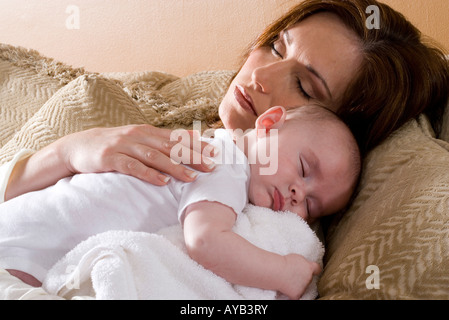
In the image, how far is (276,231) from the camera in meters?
1.03

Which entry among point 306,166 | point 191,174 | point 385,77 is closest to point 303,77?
point 385,77

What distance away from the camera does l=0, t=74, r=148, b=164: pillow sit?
1.45 m

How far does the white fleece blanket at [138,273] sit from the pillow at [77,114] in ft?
1.96

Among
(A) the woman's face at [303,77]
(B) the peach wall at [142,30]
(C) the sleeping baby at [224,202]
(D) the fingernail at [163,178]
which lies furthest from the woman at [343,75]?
(B) the peach wall at [142,30]

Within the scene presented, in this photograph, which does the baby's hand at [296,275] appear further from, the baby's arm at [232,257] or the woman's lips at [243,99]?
the woman's lips at [243,99]

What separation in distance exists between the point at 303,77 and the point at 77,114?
0.65 meters

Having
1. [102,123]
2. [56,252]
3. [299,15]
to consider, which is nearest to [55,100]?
[102,123]

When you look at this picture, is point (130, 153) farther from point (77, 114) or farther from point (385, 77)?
point (385, 77)

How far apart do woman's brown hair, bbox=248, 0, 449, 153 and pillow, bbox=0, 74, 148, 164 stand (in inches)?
21.9

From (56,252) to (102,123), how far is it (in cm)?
54

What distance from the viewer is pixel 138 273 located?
0.85 metres

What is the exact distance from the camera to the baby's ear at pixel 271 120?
3.75 feet
